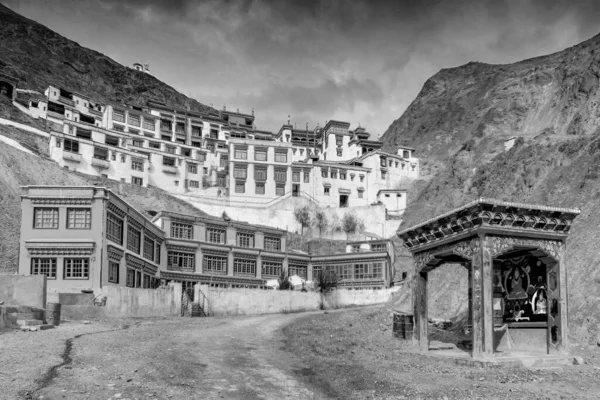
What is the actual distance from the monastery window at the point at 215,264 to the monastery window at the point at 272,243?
6684 millimetres

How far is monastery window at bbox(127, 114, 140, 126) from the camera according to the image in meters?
108

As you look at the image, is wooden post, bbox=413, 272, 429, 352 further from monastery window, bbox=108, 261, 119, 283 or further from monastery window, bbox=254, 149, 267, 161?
monastery window, bbox=254, 149, 267, 161

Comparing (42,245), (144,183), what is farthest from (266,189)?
(42,245)

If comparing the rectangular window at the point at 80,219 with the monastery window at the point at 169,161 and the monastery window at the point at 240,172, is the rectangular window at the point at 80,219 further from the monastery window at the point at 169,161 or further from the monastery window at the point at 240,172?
the monastery window at the point at 169,161

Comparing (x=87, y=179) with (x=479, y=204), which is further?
(x=87, y=179)

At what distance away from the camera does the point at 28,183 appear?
6688cm

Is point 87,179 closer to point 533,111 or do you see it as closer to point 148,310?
point 148,310

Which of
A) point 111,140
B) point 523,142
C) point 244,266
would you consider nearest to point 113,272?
point 244,266

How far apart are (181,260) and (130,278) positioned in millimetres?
12736

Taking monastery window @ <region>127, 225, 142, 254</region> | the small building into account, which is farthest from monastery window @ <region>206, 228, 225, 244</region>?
the small building

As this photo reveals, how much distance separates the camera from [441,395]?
14383mm

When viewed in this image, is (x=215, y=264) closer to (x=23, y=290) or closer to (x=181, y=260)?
(x=181, y=260)

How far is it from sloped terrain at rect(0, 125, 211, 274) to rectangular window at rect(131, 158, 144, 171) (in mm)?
5863

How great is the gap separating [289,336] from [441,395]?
13464 millimetres
